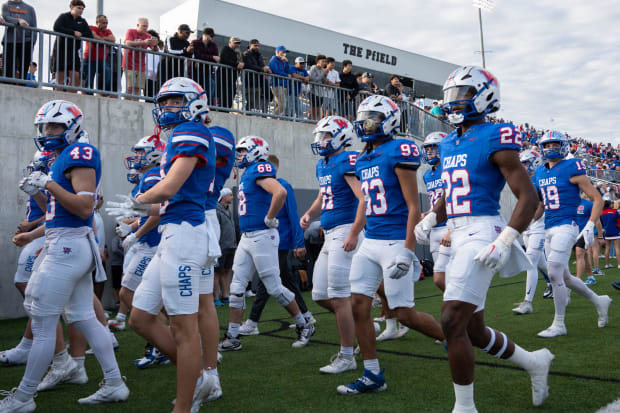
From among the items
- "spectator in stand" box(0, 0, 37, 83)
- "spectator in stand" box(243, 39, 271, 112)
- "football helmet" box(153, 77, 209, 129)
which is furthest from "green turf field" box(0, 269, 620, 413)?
"spectator in stand" box(243, 39, 271, 112)

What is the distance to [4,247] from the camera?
30.9 ft

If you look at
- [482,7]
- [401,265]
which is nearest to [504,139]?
[401,265]

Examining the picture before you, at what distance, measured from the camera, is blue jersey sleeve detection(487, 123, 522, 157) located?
3.32 meters

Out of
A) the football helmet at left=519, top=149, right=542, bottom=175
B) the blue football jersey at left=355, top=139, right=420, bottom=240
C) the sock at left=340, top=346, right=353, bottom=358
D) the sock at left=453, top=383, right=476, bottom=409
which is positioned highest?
the football helmet at left=519, top=149, right=542, bottom=175

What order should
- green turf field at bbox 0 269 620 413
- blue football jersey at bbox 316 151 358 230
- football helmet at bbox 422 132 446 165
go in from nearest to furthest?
green turf field at bbox 0 269 620 413 < blue football jersey at bbox 316 151 358 230 < football helmet at bbox 422 132 446 165

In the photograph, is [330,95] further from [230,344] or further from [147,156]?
[230,344]

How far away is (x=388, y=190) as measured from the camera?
14.5 feet

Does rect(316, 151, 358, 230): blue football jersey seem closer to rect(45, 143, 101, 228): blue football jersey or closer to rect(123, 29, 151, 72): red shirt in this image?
rect(45, 143, 101, 228): blue football jersey

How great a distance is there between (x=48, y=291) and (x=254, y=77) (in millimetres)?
10169

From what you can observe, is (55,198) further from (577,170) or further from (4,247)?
(4,247)

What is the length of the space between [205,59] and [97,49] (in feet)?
8.21

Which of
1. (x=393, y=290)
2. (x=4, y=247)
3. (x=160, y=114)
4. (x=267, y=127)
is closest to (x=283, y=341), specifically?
(x=393, y=290)

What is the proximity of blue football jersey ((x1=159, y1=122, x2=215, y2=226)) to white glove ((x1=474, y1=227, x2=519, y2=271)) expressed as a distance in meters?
1.79

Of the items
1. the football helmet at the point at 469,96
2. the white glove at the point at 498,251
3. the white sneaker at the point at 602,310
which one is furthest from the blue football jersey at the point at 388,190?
the white sneaker at the point at 602,310
